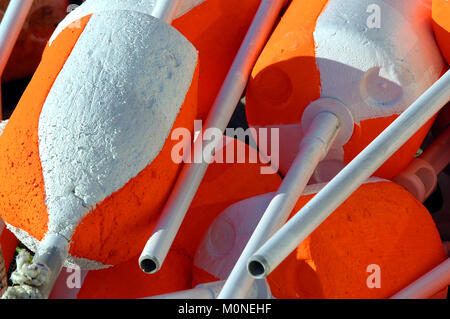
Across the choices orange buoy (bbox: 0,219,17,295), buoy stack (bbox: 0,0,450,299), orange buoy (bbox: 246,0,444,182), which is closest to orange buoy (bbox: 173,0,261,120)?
buoy stack (bbox: 0,0,450,299)

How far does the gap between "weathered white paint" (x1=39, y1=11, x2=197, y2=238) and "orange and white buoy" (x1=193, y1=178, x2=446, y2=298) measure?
11.1 inches

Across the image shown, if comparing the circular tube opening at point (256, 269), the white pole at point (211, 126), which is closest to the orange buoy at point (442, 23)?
the white pole at point (211, 126)

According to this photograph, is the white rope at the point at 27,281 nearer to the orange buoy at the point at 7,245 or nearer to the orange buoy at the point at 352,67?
the orange buoy at the point at 7,245

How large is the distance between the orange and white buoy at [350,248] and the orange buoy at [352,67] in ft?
0.45

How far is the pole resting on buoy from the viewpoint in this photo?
110 cm

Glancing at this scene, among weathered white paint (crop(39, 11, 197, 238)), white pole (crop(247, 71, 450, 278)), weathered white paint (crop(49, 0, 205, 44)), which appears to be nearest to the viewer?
white pole (crop(247, 71, 450, 278))

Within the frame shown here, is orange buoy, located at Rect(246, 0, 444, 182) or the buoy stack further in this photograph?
orange buoy, located at Rect(246, 0, 444, 182)

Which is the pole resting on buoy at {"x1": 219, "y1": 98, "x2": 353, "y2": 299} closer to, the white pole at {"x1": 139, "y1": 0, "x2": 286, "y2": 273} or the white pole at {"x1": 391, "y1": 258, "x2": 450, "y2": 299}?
the white pole at {"x1": 139, "y1": 0, "x2": 286, "y2": 273}

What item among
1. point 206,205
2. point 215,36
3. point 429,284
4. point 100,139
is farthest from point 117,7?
point 429,284

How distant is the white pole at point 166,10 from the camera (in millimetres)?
1326

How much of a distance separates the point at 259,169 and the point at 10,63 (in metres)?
1.07

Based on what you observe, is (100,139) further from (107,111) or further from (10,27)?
(10,27)

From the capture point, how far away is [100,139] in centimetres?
114
